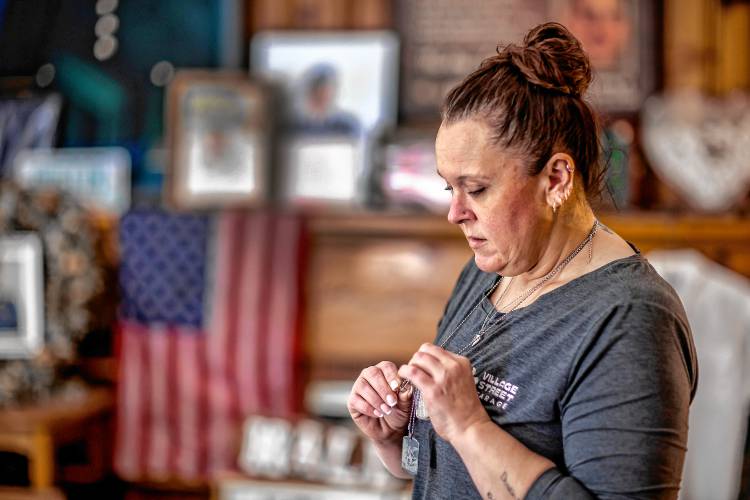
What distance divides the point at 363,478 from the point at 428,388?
2281mm

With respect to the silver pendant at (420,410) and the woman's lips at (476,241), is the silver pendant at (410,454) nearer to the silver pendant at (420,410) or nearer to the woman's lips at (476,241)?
the silver pendant at (420,410)

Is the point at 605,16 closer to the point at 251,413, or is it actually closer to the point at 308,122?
the point at 308,122

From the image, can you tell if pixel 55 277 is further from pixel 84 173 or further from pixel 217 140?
pixel 217 140

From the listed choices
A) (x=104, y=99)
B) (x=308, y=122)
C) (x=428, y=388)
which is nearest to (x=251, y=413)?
(x=308, y=122)

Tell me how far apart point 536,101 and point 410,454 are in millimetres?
583

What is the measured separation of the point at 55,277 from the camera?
145 inches

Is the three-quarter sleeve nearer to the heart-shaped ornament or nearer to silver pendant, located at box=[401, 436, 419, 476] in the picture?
silver pendant, located at box=[401, 436, 419, 476]

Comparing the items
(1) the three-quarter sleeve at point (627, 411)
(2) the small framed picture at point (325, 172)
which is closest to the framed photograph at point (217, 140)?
(2) the small framed picture at point (325, 172)

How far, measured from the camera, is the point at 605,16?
3.64 meters

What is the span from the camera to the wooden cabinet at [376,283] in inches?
139

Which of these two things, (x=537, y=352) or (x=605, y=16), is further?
(x=605, y=16)

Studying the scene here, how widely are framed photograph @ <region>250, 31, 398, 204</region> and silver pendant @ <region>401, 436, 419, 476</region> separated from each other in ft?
7.67

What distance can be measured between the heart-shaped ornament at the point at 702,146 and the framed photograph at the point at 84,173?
2.25m

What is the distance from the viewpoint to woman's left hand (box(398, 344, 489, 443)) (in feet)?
4.00
